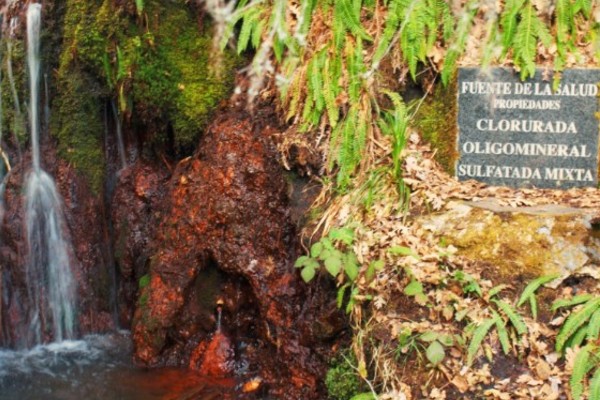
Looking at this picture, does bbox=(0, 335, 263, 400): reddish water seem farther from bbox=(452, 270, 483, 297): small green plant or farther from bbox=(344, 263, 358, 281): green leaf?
bbox=(452, 270, 483, 297): small green plant

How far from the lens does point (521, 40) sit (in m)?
6.14

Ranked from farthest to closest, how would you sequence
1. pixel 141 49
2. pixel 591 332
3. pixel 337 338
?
1. pixel 141 49
2. pixel 337 338
3. pixel 591 332

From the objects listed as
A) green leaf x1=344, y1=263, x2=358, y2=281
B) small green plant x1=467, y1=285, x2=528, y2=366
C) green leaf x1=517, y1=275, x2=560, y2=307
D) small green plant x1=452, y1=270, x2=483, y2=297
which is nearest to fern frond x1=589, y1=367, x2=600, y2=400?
small green plant x1=467, y1=285, x2=528, y2=366

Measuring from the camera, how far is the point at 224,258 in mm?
6871

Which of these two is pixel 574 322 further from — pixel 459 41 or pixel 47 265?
pixel 47 265

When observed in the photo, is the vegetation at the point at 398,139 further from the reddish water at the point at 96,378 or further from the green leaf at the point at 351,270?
the reddish water at the point at 96,378

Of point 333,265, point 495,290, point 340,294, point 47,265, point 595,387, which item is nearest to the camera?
point 595,387

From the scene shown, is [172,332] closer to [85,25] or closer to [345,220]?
[345,220]

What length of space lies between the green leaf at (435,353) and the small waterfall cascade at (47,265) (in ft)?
15.4

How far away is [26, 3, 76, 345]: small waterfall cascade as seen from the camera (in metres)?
7.96

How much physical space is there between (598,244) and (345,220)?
81.3 inches

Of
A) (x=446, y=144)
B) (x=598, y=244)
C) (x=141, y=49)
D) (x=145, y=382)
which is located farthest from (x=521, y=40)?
(x=145, y=382)

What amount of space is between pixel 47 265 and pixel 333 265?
4.05m

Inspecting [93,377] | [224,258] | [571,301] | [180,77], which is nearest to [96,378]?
[93,377]
